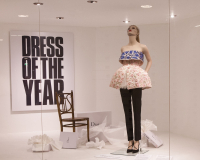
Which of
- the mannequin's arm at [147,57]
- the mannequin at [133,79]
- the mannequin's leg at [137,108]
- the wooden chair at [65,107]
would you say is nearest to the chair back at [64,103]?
the wooden chair at [65,107]

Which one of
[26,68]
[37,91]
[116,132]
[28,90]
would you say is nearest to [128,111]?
[116,132]

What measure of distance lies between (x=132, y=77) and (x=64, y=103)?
94 centimetres

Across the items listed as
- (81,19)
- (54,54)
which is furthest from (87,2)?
(54,54)

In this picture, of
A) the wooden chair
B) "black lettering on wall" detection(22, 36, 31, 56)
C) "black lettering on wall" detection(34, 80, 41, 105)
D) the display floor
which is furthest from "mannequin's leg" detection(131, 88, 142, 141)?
"black lettering on wall" detection(22, 36, 31, 56)

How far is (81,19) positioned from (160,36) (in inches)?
39.8

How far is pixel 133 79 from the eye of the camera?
3336mm

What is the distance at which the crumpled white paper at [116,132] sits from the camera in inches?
136

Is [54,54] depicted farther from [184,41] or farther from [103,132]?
[184,41]

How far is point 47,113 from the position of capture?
146 inches

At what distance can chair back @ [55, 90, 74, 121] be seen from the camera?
3637 mm

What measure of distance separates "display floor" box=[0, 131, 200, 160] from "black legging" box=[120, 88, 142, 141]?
25cm

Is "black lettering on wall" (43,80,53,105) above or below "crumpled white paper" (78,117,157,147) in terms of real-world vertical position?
above

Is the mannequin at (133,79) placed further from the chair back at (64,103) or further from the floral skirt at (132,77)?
the chair back at (64,103)

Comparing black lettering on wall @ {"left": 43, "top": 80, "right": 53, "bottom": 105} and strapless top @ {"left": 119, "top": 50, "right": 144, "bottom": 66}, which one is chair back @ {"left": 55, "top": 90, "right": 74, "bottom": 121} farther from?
strapless top @ {"left": 119, "top": 50, "right": 144, "bottom": 66}
